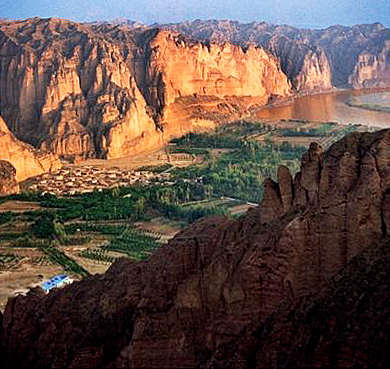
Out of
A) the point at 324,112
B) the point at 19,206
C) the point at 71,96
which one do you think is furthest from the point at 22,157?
the point at 324,112

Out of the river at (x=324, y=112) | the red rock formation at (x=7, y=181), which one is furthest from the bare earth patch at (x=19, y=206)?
the river at (x=324, y=112)

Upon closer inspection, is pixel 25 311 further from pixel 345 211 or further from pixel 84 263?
pixel 84 263

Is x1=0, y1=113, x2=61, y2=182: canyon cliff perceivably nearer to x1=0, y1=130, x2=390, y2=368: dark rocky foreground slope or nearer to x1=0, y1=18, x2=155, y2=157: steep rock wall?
x1=0, y1=18, x2=155, y2=157: steep rock wall

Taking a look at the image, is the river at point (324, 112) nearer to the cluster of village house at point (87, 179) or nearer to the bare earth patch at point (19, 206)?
the cluster of village house at point (87, 179)

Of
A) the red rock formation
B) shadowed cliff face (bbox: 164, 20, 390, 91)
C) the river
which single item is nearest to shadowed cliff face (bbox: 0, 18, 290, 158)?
the river

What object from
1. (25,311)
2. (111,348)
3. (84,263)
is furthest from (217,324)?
(84,263)
